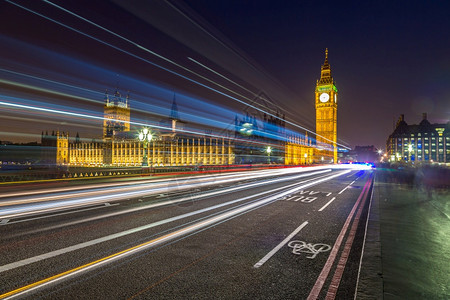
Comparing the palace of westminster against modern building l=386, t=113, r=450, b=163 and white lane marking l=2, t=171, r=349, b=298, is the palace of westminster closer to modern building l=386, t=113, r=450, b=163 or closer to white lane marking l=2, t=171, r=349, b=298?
modern building l=386, t=113, r=450, b=163

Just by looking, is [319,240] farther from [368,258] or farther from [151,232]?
[151,232]

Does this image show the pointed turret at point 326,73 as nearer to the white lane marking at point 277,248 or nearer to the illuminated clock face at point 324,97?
the illuminated clock face at point 324,97

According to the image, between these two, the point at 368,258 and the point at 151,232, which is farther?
the point at 151,232

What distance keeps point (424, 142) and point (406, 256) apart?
568 feet

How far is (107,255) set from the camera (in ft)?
19.4

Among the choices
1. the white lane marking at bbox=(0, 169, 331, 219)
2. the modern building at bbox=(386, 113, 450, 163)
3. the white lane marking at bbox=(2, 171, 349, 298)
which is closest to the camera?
the white lane marking at bbox=(2, 171, 349, 298)

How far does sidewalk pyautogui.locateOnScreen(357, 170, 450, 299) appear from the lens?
4.29 metres

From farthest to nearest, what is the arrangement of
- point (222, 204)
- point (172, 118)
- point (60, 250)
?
point (172, 118), point (222, 204), point (60, 250)

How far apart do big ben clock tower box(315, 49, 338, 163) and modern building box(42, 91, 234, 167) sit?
54.9m

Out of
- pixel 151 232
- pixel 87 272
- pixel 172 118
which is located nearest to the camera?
pixel 87 272

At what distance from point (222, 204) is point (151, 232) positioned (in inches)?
201

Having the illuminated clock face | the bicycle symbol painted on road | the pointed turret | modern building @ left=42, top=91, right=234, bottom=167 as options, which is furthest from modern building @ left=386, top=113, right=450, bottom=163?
the bicycle symbol painted on road

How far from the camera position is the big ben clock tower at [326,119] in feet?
465

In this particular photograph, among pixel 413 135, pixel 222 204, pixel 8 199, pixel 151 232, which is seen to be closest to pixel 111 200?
pixel 8 199
